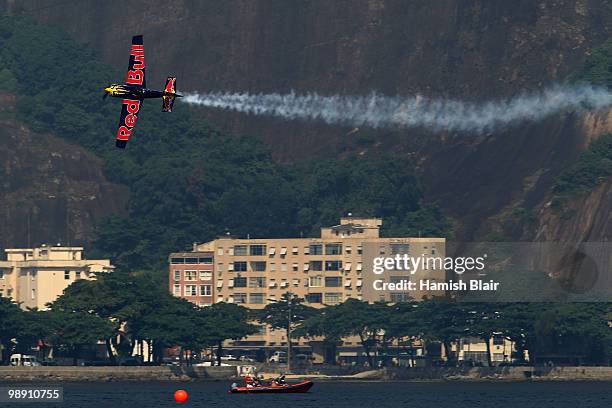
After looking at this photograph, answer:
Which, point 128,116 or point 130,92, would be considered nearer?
point 130,92

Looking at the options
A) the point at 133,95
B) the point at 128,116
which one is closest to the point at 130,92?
the point at 133,95

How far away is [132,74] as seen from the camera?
199 m

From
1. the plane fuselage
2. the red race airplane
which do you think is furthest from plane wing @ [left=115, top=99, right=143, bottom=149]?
the plane fuselage

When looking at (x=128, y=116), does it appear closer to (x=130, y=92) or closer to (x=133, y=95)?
(x=130, y=92)

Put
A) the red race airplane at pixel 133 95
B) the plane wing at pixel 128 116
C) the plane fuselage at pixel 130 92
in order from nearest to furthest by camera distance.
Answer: the plane fuselage at pixel 130 92, the red race airplane at pixel 133 95, the plane wing at pixel 128 116

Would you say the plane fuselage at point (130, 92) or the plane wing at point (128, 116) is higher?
the plane fuselage at point (130, 92)

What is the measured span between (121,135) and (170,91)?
20.1ft

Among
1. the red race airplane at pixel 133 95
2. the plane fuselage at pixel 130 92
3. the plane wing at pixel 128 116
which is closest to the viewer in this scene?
the plane fuselage at pixel 130 92

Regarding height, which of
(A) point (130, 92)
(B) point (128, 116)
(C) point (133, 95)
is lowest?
(B) point (128, 116)

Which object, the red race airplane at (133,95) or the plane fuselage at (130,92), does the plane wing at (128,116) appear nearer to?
the red race airplane at (133,95)

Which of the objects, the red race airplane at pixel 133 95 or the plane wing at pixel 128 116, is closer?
the red race airplane at pixel 133 95

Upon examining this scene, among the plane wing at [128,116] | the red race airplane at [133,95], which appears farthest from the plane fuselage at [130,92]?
the plane wing at [128,116]

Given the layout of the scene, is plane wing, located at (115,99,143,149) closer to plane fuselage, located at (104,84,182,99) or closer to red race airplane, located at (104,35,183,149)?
red race airplane, located at (104,35,183,149)

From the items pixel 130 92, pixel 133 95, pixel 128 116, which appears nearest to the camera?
pixel 133 95
